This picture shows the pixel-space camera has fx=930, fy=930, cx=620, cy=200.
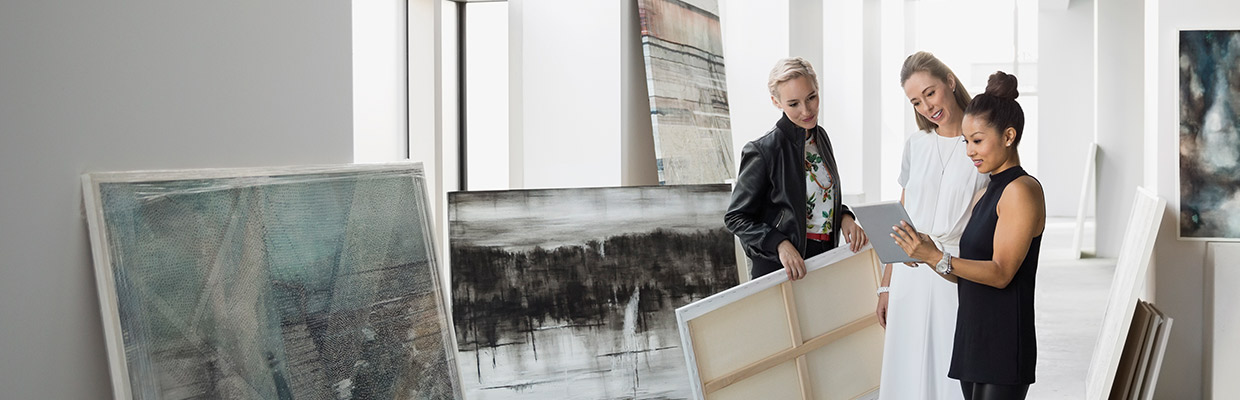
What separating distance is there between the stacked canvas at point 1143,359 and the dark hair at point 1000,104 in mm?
1796

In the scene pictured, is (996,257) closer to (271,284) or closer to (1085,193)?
(271,284)

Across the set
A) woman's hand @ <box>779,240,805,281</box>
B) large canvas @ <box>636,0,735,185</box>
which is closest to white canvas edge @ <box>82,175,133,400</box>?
woman's hand @ <box>779,240,805,281</box>

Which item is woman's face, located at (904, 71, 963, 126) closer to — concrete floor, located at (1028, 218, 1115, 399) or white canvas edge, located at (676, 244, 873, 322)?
white canvas edge, located at (676, 244, 873, 322)

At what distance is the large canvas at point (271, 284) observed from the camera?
74.6 inches

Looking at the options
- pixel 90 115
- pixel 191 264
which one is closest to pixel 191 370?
pixel 191 264

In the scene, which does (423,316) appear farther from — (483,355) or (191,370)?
(483,355)

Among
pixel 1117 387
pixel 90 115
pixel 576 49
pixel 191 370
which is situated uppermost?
pixel 576 49

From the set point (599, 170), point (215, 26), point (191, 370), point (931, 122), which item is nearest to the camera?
point (191, 370)

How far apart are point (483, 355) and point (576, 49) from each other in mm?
1962

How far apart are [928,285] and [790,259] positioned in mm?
477

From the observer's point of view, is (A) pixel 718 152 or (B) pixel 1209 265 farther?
(A) pixel 718 152

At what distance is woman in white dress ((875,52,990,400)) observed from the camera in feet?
9.96

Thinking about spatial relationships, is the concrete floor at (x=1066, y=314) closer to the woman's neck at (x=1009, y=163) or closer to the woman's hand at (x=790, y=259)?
the woman's hand at (x=790, y=259)

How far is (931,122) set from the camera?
3166 millimetres
